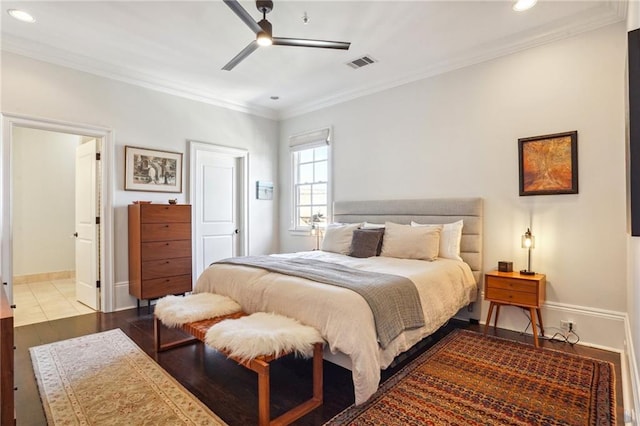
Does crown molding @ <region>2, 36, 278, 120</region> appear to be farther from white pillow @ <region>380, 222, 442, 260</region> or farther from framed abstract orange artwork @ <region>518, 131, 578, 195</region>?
framed abstract orange artwork @ <region>518, 131, 578, 195</region>

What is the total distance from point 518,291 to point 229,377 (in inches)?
99.3

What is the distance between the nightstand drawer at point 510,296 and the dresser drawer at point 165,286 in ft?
11.4

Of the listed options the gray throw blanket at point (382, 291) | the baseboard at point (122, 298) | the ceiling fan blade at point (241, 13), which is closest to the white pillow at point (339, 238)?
the gray throw blanket at point (382, 291)

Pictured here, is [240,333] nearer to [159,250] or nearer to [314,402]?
[314,402]

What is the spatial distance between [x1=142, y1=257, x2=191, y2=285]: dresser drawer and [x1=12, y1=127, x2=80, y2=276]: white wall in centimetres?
329

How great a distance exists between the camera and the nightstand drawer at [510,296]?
286 centimetres

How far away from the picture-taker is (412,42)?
3404mm

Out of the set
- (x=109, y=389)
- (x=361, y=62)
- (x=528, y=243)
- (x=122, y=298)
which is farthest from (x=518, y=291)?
(x=122, y=298)

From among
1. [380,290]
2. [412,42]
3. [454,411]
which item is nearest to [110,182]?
[380,290]

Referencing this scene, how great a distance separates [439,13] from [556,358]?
9.96 feet

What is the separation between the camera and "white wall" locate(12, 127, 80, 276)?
552cm

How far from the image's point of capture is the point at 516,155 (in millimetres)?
3338

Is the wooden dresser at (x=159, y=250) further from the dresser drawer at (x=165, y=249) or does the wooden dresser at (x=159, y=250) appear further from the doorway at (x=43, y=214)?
the doorway at (x=43, y=214)

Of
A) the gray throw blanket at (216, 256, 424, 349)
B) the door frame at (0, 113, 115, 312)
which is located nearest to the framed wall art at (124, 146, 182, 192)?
the door frame at (0, 113, 115, 312)
